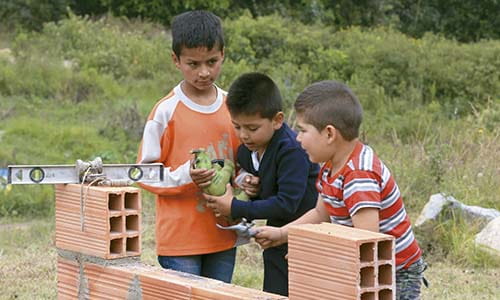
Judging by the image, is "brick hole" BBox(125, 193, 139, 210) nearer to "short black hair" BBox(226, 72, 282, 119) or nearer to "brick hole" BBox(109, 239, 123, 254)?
"brick hole" BBox(109, 239, 123, 254)

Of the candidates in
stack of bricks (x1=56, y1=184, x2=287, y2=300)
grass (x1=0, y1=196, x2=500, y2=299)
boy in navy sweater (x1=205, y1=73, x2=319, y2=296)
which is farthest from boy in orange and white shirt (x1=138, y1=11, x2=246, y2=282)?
grass (x1=0, y1=196, x2=500, y2=299)

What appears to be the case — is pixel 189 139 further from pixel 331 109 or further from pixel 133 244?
pixel 331 109

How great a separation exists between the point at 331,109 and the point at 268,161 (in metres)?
0.80

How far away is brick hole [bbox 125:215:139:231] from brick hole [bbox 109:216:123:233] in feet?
0.14

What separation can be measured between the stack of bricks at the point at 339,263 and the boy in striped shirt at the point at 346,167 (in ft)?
1.26

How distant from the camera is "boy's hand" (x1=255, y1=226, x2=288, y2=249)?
134 inches

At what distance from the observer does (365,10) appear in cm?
2880

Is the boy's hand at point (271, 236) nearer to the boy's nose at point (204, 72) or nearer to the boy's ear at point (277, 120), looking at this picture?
the boy's ear at point (277, 120)

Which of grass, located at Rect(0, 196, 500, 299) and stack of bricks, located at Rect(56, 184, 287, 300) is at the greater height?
stack of bricks, located at Rect(56, 184, 287, 300)

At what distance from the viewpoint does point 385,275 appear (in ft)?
8.02

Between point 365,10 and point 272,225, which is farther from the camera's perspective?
point 365,10

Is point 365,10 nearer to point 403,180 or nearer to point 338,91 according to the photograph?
point 403,180

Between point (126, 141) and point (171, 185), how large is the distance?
7928 mm

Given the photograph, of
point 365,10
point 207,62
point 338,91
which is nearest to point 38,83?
point 207,62
